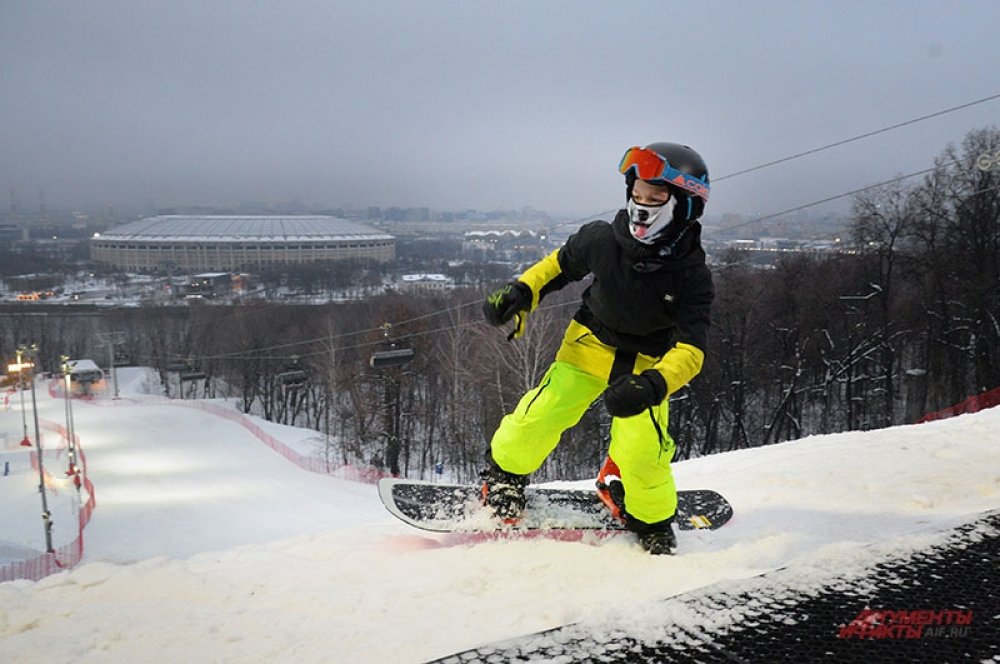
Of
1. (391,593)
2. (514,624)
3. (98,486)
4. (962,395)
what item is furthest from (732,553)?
(962,395)

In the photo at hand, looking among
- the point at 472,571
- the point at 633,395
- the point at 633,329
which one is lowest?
the point at 472,571

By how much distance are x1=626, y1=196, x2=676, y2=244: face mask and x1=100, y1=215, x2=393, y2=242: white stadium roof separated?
206 feet

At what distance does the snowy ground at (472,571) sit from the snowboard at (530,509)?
124 millimetres

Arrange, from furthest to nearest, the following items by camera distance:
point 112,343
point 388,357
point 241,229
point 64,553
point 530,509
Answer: point 241,229, point 112,343, point 388,357, point 64,553, point 530,509

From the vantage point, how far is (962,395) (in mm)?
20203

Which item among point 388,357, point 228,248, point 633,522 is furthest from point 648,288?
point 228,248

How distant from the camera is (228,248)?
2482 inches

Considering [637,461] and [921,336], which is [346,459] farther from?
[637,461]

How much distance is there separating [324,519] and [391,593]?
36.9 ft

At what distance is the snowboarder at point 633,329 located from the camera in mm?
3090

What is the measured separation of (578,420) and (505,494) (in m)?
0.68

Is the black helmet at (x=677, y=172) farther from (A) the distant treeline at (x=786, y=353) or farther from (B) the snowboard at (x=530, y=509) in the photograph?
(A) the distant treeline at (x=786, y=353)

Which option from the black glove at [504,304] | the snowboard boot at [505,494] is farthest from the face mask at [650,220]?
the snowboard boot at [505,494]

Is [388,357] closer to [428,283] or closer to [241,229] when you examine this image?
[428,283]
